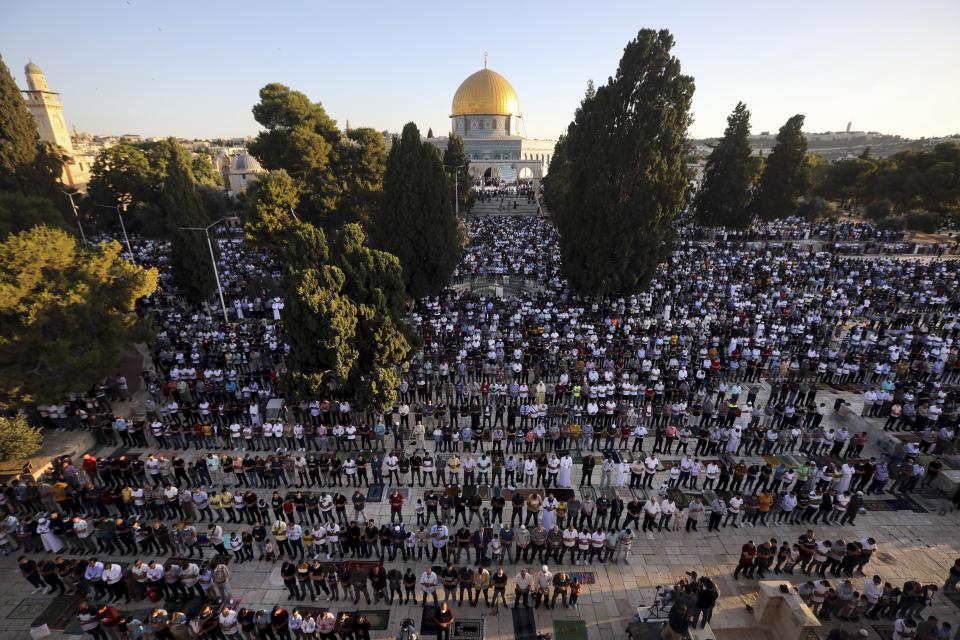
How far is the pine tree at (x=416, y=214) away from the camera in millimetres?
23875

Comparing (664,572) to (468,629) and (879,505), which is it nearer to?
(468,629)

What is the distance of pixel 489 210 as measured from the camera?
6338 cm

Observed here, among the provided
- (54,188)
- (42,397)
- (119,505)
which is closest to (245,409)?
(119,505)

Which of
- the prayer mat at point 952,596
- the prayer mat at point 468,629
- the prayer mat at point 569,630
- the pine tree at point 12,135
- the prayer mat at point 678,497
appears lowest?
the prayer mat at point 952,596

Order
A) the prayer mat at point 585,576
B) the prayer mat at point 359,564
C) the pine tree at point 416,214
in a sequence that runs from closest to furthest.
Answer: the prayer mat at point 585,576 < the prayer mat at point 359,564 < the pine tree at point 416,214

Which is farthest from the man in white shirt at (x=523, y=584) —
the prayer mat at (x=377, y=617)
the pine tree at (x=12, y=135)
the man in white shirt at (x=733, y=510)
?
the pine tree at (x=12, y=135)

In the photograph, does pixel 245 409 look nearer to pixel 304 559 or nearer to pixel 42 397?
pixel 42 397

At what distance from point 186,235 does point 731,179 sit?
147 feet

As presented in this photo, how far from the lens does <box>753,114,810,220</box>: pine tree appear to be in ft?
137

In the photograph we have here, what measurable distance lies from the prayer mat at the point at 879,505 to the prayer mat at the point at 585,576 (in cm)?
877

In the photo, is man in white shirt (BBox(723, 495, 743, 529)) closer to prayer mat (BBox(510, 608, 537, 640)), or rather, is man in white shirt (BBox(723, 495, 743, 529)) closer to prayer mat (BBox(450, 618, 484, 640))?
prayer mat (BBox(510, 608, 537, 640))

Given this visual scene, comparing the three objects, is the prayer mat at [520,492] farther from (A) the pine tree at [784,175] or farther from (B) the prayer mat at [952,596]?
(A) the pine tree at [784,175]

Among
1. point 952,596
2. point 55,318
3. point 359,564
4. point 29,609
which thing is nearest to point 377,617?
point 359,564

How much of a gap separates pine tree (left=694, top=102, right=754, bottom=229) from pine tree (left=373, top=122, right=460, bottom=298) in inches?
1209
